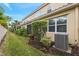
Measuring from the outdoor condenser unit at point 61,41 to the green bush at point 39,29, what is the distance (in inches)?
12.0

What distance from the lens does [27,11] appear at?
486cm

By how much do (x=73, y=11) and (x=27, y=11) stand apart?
976 millimetres

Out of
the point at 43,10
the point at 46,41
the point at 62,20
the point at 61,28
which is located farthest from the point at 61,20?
the point at 46,41

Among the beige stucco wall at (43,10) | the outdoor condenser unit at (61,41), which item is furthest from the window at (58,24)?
the beige stucco wall at (43,10)

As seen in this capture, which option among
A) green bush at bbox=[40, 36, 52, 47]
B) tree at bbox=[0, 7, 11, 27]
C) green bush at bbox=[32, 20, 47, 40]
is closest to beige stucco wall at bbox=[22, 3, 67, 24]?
green bush at bbox=[32, 20, 47, 40]

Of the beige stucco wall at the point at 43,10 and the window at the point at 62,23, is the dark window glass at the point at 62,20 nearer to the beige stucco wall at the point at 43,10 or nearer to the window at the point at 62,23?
the window at the point at 62,23

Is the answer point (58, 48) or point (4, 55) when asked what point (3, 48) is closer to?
point (4, 55)

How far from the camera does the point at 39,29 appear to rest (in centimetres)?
489

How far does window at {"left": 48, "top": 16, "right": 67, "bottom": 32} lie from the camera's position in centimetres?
489

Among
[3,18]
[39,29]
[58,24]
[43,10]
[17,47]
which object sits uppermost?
[43,10]

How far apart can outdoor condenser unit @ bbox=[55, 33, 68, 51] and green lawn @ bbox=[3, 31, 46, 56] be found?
1.29 ft

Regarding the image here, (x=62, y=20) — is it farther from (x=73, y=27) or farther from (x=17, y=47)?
(x=17, y=47)

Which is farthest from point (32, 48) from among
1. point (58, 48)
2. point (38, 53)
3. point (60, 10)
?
point (60, 10)

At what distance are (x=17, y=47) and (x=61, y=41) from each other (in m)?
0.93
